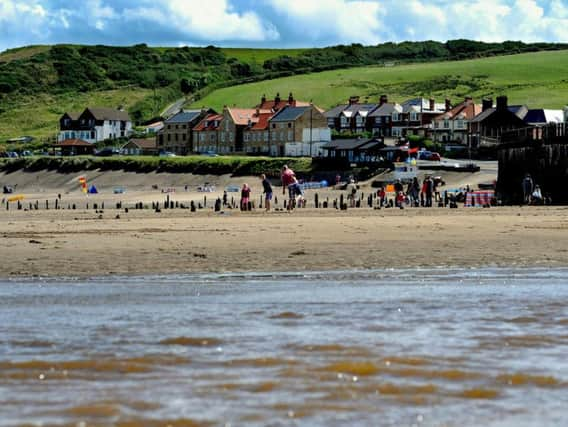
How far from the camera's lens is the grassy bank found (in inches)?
3632

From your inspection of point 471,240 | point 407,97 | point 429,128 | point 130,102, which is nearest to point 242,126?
point 429,128

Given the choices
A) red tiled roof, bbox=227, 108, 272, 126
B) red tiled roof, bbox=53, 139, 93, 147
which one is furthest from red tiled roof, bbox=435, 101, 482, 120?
red tiled roof, bbox=53, 139, 93, 147

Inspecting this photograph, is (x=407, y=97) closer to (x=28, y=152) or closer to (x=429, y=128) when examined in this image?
(x=429, y=128)

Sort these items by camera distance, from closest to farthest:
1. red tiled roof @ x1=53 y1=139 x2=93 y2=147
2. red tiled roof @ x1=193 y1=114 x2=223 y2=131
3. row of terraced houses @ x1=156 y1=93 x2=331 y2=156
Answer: row of terraced houses @ x1=156 y1=93 x2=331 y2=156, red tiled roof @ x1=193 y1=114 x2=223 y2=131, red tiled roof @ x1=53 y1=139 x2=93 y2=147

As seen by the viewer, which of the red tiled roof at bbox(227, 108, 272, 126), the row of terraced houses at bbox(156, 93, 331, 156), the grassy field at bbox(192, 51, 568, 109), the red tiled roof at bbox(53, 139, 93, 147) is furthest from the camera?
the grassy field at bbox(192, 51, 568, 109)

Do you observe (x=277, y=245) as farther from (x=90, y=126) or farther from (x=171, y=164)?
(x=90, y=126)

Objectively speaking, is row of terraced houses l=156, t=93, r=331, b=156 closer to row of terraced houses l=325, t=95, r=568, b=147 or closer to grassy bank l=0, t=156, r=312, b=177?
row of terraced houses l=325, t=95, r=568, b=147

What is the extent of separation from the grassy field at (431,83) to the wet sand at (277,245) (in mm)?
111194

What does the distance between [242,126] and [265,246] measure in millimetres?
100277

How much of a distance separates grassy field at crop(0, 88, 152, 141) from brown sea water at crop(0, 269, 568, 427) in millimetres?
136680

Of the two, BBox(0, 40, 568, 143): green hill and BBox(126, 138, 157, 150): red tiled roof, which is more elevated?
BBox(0, 40, 568, 143): green hill

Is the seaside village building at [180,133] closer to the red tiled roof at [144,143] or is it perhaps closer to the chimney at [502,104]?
the red tiled roof at [144,143]

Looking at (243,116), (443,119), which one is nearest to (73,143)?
(243,116)

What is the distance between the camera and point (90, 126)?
141000 mm
